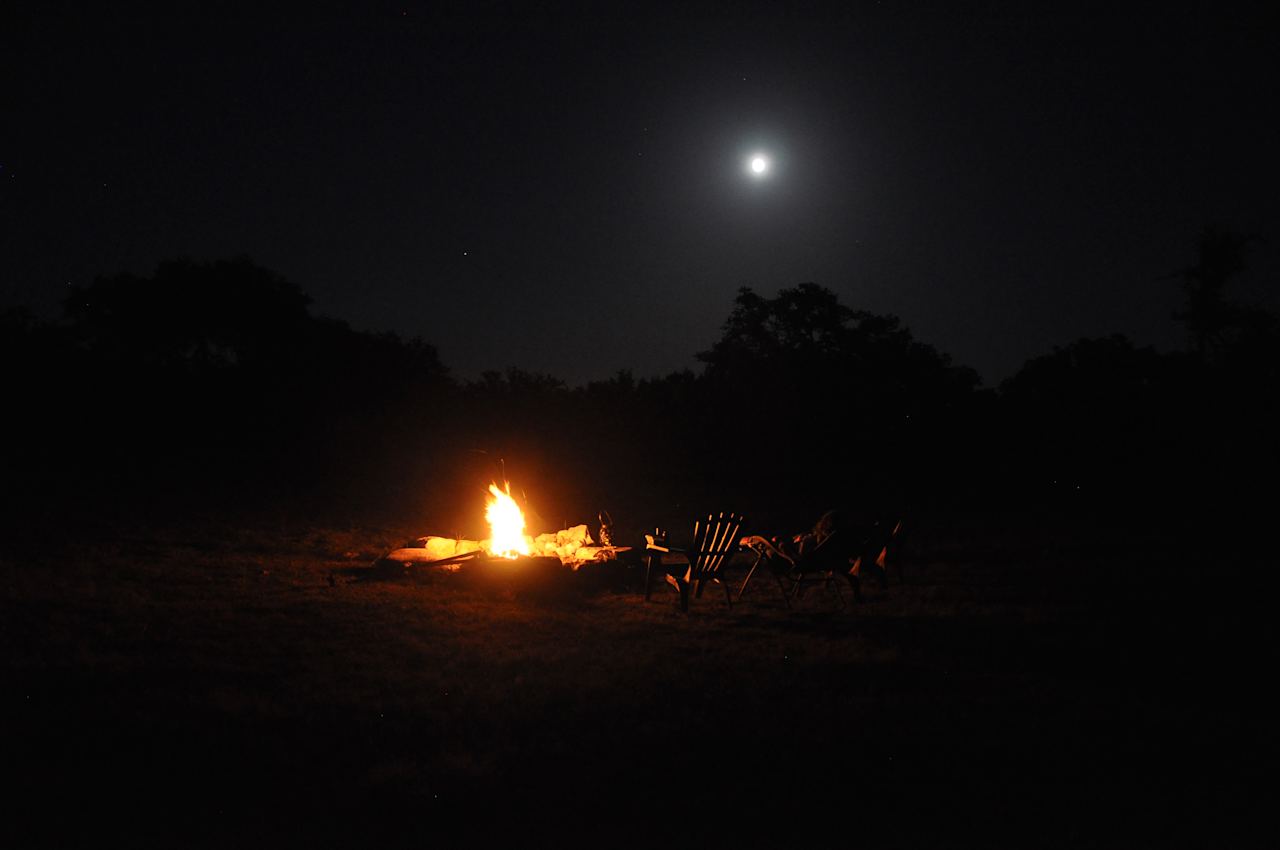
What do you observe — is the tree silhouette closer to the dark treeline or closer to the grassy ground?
the dark treeline

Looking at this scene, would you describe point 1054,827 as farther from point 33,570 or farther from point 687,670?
point 33,570

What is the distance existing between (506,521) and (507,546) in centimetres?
57

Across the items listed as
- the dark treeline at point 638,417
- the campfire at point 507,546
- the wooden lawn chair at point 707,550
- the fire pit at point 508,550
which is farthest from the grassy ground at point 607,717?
the dark treeline at point 638,417

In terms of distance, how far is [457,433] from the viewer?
26.3 meters

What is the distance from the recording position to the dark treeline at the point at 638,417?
2105cm

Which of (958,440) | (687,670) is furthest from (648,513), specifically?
(687,670)

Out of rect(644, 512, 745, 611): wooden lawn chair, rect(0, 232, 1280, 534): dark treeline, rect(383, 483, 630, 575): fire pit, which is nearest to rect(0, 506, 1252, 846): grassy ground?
rect(644, 512, 745, 611): wooden lawn chair

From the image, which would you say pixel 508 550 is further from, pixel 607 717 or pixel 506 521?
pixel 607 717

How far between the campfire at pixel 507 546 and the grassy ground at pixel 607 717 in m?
1.50

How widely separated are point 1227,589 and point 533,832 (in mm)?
9095

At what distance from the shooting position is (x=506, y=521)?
1240 cm

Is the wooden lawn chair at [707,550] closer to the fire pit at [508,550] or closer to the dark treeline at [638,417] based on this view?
the fire pit at [508,550]

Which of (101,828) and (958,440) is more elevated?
(958,440)

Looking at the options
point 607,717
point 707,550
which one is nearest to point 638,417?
point 707,550
